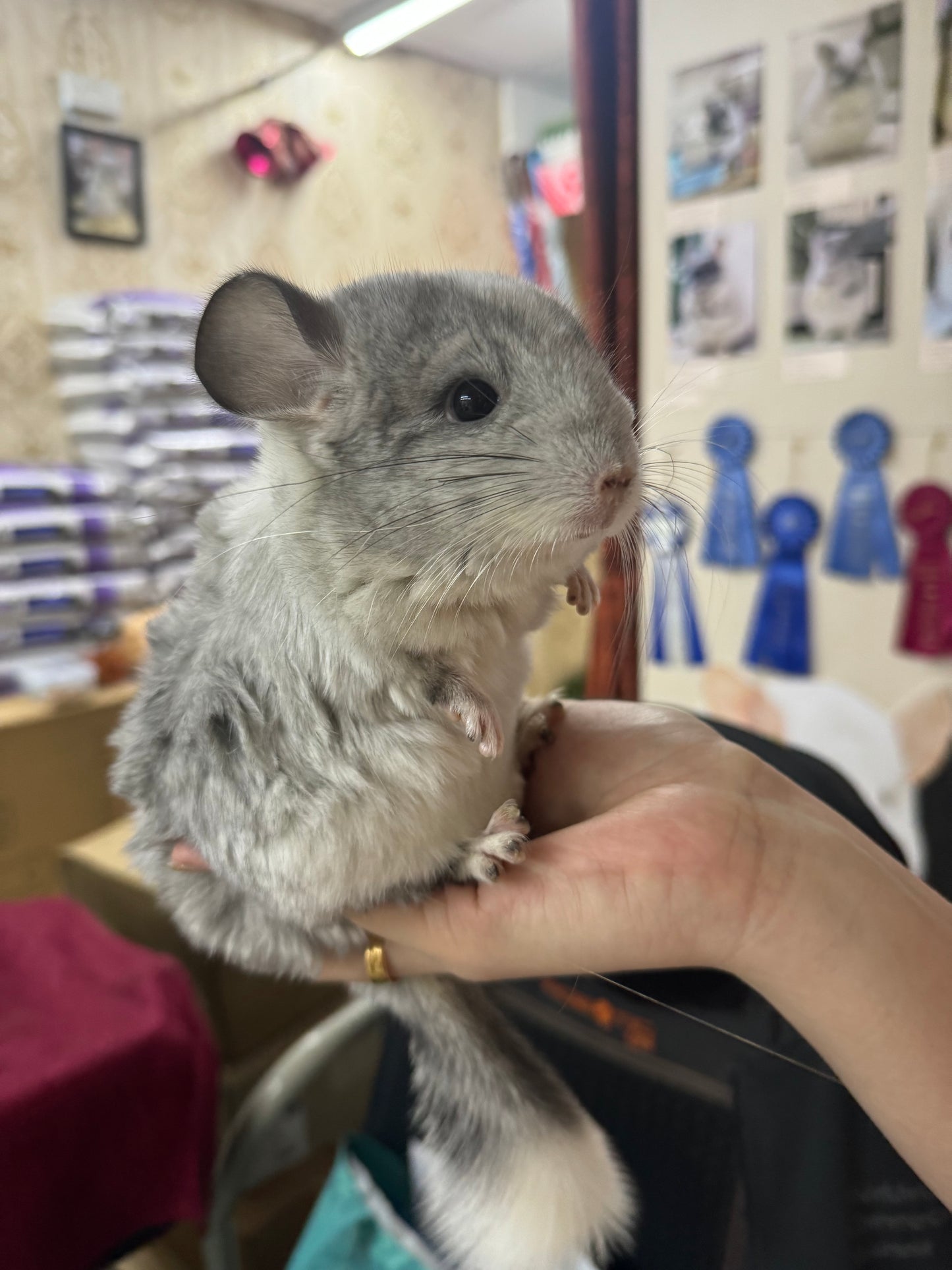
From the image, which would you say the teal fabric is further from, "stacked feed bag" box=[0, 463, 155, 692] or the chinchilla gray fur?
"stacked feed bag" box=[0, 463, 155, 692]

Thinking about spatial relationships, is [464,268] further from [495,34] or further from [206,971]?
[495,34]

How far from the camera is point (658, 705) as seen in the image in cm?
98

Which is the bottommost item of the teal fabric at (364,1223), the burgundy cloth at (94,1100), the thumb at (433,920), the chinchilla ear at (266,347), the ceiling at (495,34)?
the teal fabric at (364,1223)

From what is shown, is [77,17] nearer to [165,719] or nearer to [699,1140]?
[165,719]

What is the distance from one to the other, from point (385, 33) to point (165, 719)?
2.04 metres

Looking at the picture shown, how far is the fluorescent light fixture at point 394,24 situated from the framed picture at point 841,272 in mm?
960

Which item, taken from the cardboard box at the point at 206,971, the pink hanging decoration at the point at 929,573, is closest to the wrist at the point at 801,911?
the cardboard box at the point at 206,971

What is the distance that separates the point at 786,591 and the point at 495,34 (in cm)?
152

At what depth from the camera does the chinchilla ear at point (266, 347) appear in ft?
1.93

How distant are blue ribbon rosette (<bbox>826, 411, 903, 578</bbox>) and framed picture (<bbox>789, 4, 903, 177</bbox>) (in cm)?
47

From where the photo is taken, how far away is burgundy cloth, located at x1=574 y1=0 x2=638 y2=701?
5.64 feet

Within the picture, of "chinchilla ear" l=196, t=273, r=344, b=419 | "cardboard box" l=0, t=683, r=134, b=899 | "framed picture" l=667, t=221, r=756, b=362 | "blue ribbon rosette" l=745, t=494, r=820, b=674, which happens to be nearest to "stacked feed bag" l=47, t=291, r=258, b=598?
"cardboard box" l=0, t=683, r=134, b=899

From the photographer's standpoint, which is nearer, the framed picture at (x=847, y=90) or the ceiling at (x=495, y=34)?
the framed picture at (x=847, y=90)

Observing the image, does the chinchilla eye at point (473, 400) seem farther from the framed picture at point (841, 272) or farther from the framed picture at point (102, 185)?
the framed picture at point (102, 185)
